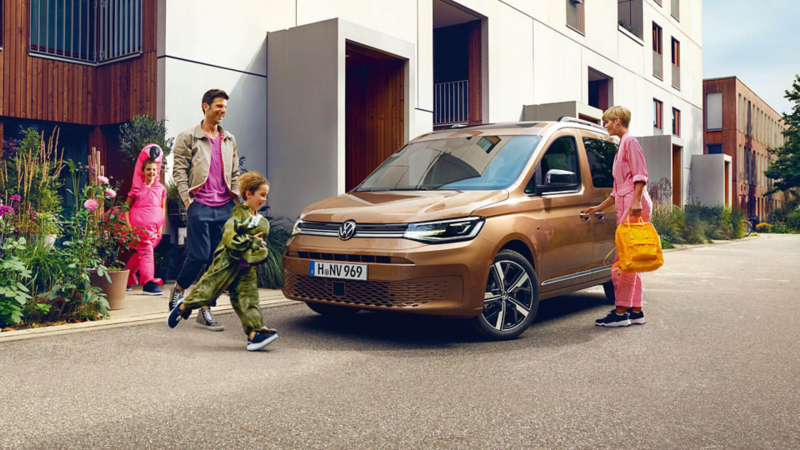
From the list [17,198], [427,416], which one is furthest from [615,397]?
[17,198]

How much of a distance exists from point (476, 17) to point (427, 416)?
15.2m

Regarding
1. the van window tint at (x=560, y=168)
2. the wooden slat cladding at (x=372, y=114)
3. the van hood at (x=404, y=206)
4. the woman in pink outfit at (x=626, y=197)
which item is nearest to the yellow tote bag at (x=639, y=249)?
the woman in pink outfit at (x=626, y=197)

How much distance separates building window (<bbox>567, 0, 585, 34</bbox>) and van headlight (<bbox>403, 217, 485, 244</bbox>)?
18340 mm

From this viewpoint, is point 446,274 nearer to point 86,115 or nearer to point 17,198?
point 17,198

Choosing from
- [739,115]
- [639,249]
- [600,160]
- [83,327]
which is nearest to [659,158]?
[600,160]

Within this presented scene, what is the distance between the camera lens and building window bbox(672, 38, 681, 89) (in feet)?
105

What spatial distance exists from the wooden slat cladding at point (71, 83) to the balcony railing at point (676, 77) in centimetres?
2770

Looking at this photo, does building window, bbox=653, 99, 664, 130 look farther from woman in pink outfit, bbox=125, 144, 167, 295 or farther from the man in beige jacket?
the man in beige jacket

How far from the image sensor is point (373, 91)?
1246cm

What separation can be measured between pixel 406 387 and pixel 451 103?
1652 cm

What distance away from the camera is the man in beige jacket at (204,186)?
5922mm

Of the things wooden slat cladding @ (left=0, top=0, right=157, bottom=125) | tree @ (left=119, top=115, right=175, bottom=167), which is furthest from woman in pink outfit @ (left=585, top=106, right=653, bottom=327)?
wooden slat cladding @ (left=0, top=0, right=157, bottom=125)

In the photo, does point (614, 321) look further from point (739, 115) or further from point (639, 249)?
point (739, 115)

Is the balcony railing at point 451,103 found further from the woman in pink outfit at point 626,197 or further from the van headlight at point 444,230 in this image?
the van headlight at point 444,230
